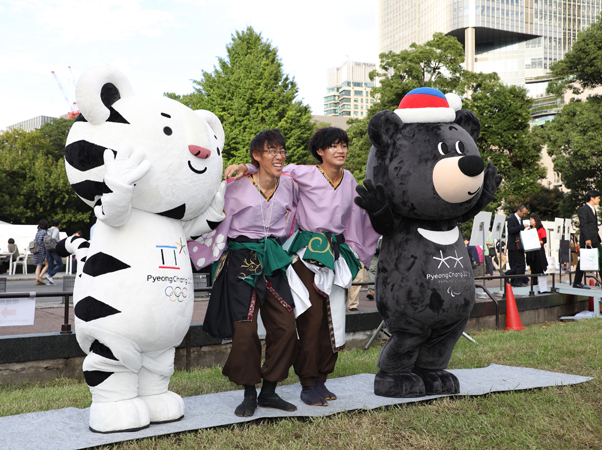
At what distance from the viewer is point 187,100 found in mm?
28625

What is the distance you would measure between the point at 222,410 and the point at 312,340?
86cm

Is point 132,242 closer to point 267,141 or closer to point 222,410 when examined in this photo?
point 267,141

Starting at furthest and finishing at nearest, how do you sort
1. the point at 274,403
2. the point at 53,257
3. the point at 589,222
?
the point at 53,257 < the point at 589,222 < the point at 274,403

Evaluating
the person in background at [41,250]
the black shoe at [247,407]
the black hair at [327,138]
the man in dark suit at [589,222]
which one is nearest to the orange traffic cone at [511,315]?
the man in dark suit at [589,222]

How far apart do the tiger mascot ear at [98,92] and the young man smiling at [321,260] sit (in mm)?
1013

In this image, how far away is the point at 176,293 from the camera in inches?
141

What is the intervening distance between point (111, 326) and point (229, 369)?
3.09 ft

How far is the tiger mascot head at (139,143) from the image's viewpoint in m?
3.52

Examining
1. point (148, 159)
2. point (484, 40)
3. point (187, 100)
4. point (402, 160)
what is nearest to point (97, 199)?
point (148, 159)

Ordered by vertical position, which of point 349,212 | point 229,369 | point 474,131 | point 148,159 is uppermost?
point 474,131

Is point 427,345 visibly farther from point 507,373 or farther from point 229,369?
point 229,369

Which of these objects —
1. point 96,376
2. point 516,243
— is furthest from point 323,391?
point 516,243

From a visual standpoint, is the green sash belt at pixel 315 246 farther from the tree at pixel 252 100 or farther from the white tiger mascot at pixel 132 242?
the tree at pixel 252 100

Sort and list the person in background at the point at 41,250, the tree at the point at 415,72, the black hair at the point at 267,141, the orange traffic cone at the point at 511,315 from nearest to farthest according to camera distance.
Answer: the black hair at the point at 267,141 < the orange traffic cone at the point at 511,315 < the person in background at the point at 41,250 < the tree at the point at 415,72
